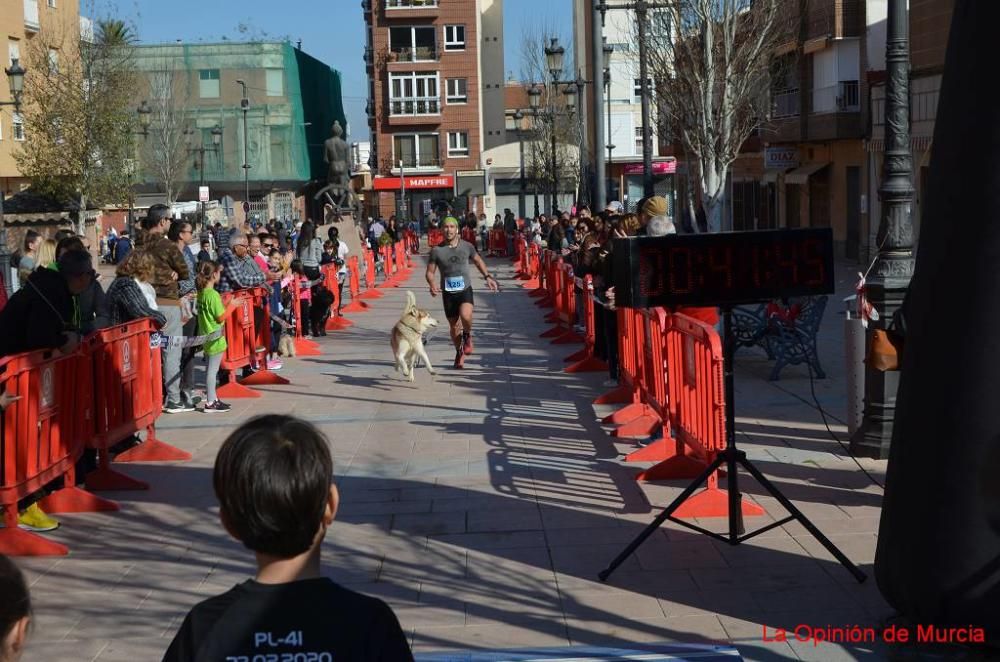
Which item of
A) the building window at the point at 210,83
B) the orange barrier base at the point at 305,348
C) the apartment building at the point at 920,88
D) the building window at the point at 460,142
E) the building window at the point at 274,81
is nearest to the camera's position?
the orange barrier base at the point at 305,348

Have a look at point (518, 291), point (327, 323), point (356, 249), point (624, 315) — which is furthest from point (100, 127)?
point (624, 315)

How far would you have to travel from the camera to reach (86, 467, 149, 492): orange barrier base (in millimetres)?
9148

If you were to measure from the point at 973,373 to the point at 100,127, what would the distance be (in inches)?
1587

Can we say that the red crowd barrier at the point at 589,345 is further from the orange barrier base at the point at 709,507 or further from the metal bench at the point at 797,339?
the orange barrier base at the point at 709,507

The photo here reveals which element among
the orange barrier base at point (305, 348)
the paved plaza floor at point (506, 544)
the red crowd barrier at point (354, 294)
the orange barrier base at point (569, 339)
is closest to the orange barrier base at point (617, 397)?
the paved plaza floor at point (506, 544)

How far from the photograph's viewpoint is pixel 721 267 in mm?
6441

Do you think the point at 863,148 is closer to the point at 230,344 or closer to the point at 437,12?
the point at 230,344

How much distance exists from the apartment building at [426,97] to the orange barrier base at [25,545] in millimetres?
71331

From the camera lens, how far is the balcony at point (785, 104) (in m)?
42.8

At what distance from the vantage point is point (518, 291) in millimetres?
30969

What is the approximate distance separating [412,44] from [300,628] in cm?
8002

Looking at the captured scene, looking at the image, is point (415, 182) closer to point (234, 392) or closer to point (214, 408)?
point (234, 392)

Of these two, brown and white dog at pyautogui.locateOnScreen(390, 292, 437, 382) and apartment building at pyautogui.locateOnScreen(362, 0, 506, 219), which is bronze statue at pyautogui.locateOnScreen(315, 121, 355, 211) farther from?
apartment building at pyautogui.locateOnScreen(362, 0, 506, 219)

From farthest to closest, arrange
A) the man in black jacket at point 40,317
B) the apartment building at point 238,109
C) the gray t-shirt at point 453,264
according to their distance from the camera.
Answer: the apartment building at point 238,109
the gray t-shirt at point 453,264
the man in black jacket at point 40,317
